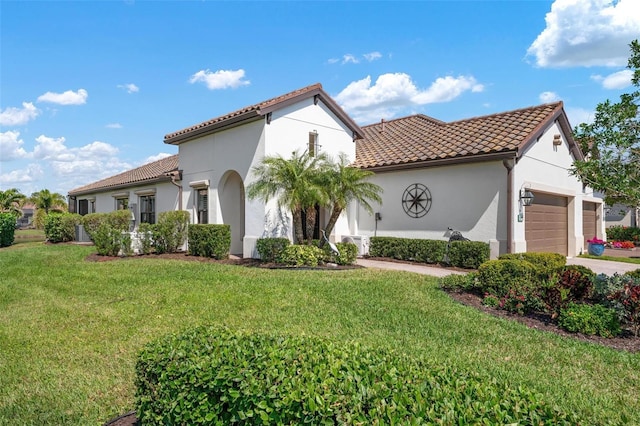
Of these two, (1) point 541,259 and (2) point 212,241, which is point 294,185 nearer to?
(2) point 212,241

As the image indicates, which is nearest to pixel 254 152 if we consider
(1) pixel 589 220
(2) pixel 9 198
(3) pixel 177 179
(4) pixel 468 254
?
(3) pixel 177 179

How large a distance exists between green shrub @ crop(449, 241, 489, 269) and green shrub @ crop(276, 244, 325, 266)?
4252 millimetres

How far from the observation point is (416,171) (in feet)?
46.5

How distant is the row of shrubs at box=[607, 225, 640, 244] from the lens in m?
24.5

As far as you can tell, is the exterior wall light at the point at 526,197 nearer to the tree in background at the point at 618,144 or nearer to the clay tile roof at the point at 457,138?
the clay tile roof at the point at 457,138

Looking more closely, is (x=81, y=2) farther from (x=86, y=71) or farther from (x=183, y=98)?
(x=183, y=98)

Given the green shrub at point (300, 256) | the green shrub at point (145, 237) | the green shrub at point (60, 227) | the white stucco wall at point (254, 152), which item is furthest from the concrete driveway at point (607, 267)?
the green shrub at point (60, 227)

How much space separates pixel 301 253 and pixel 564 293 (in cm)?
717

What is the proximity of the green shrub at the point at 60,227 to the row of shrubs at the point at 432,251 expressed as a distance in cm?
1657

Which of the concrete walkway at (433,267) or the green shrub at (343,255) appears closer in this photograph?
the concrete walkway at (433,267)

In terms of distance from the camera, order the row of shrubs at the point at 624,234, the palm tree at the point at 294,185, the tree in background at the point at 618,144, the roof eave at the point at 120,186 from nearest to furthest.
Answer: the tree in background at the point at 618,144, the palm tree at the point at 294,185, the roof eave at the point at 120,186, the row of shrubs at the point at 624,234

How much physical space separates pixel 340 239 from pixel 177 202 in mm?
8114

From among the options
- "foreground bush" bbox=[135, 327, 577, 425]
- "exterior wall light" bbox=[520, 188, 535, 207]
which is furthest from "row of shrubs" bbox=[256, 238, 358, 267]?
"foreground bush" bbox=[135, 327, 577, 425]

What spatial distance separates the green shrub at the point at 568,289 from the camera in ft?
21.1
